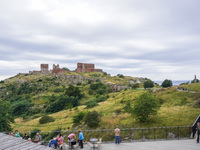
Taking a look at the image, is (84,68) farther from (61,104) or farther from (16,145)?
A: (16,145)

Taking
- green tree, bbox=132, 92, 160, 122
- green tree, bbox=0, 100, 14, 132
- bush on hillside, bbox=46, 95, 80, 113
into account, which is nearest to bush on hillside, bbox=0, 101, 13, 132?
green tree, bbox=0, 100, 14, 132

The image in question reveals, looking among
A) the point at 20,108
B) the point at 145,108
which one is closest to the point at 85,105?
the point at 20,108

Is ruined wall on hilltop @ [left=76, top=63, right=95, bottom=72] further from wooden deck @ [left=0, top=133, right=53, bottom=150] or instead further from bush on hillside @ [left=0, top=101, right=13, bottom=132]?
wooden deck @ [left=0, top=133, right=53, bottom=150]

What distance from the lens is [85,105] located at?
180 ft

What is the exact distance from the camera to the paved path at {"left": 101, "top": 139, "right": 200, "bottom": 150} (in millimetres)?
11531

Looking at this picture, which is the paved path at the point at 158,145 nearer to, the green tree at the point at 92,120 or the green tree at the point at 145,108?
the green tree at the point at 145,108

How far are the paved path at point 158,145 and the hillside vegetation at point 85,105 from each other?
21.4ft

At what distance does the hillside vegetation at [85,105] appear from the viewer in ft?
73.9

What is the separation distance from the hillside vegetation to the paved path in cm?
653

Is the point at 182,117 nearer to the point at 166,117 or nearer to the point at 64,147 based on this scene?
the point at 166,117

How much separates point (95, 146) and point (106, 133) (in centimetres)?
837

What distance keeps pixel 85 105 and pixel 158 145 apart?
44.2m

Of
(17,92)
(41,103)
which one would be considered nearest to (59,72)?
(17,92)

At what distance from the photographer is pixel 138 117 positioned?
20.5 metres
